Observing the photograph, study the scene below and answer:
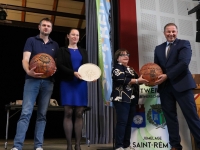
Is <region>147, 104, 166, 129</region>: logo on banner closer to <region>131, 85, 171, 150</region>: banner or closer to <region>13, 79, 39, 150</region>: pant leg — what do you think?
<region>131, 85, 171, 150</region>: banner

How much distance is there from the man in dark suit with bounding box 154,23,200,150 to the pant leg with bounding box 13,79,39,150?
136 cm

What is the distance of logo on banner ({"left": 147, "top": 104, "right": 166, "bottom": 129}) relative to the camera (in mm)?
3156

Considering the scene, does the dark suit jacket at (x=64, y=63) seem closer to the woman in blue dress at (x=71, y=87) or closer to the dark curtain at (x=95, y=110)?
the woman in blue dress at (x=71, y=87)

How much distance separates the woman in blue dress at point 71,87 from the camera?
2544 millimetres

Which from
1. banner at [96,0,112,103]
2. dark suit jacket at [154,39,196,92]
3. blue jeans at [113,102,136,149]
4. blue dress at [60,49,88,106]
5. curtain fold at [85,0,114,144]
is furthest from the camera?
curtain fold at [85,0,114,144]

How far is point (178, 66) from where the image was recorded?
2693mm

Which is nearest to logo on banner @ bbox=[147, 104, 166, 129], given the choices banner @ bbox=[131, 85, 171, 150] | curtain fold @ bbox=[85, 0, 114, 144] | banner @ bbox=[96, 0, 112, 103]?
banner @ bbox=[131, 85, 171, 150]

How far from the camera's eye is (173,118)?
277 cm

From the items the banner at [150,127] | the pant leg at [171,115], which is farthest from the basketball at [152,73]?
the banner at [150,127]

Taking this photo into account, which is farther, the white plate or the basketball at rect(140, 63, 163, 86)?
the basketball at rect(140, 63, 163, 86)

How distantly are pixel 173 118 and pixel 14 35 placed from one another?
580cm

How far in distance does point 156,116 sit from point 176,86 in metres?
0.63

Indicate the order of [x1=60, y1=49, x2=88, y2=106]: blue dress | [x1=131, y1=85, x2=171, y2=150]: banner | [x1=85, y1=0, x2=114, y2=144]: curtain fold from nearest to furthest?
[x1=60, y1=49, x2=88, y2=106]: blue dress → [x1=131, y1=85, x2=171, y2=150]: banner → [x1=85, y1=0, x2=114, y2=144]: curtain fold

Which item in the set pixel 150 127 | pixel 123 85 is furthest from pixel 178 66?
pixel 150 127
